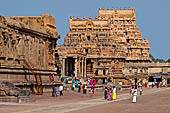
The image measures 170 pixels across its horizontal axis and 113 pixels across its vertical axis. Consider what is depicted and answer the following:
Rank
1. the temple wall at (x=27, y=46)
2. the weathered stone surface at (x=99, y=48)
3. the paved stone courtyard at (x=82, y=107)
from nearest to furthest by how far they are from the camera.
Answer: the paved stone courtyard at (x=82, y=107), the temple wall at (x=27, y=46), the weathered stone surface at (x=99, y=48)

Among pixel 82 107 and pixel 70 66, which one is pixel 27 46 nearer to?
pixel 82 107

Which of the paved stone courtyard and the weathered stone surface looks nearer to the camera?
the paved stone courtyard

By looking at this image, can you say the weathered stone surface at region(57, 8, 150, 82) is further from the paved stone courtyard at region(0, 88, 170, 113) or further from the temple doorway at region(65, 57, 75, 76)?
the paved stone courtyard at region(0, 88, 170, 113)

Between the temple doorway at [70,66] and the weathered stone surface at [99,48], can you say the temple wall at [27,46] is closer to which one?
the weathered stone surface at [99,48]

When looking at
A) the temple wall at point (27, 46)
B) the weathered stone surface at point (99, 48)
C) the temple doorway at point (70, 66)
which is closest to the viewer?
the temple wall at point (27, 46)

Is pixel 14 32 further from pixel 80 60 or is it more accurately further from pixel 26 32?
pixel 80 60

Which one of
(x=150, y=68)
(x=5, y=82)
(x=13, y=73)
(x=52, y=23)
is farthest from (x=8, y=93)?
(x=150, y=68)

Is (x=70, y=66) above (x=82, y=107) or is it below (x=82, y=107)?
above

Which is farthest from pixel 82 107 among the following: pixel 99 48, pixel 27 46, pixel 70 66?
pixel 99 48

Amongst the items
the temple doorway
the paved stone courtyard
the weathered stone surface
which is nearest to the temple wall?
the paved stone courtyard

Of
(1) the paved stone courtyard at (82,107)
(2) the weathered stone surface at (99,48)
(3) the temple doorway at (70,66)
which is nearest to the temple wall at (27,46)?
(1) the paved stone courtyard at (82,107)

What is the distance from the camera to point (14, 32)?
150 feet

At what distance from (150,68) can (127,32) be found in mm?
25960

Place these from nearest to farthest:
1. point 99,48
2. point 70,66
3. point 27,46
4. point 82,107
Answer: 1. point 82,107
2. point 27,46
3. point 70,66
4. point 99,48
